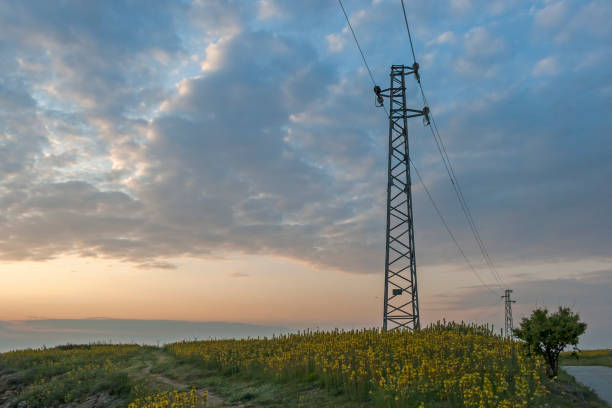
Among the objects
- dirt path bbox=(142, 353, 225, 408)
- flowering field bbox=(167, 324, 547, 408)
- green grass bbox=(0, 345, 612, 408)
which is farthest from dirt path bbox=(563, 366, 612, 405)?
dirt path bbox=(142, 353, 225, 408)

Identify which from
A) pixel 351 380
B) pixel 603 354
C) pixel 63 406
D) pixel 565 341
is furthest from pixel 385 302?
pixel 603 354

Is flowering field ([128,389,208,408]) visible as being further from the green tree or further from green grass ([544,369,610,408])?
the green tree

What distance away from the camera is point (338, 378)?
13.4 m

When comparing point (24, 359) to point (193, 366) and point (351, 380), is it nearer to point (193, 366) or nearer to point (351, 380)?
point (193, 366)

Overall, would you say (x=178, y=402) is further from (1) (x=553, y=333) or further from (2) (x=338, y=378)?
(1) (x=553, y=333)

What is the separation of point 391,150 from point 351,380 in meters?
15.5

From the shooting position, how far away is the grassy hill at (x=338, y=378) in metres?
11.1

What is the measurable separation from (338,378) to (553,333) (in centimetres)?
897

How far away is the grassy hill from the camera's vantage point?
437 inches

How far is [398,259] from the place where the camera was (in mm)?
23219

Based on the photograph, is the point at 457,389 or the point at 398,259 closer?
the point at 457,389

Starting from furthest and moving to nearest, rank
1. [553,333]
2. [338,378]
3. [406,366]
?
1. [553,333]
2. [338,378]
3. [406,366]

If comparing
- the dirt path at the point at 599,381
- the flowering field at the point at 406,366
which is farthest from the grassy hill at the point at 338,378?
the dirt path at the point at 599,381

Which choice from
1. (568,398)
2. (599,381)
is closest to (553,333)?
(568,398)
